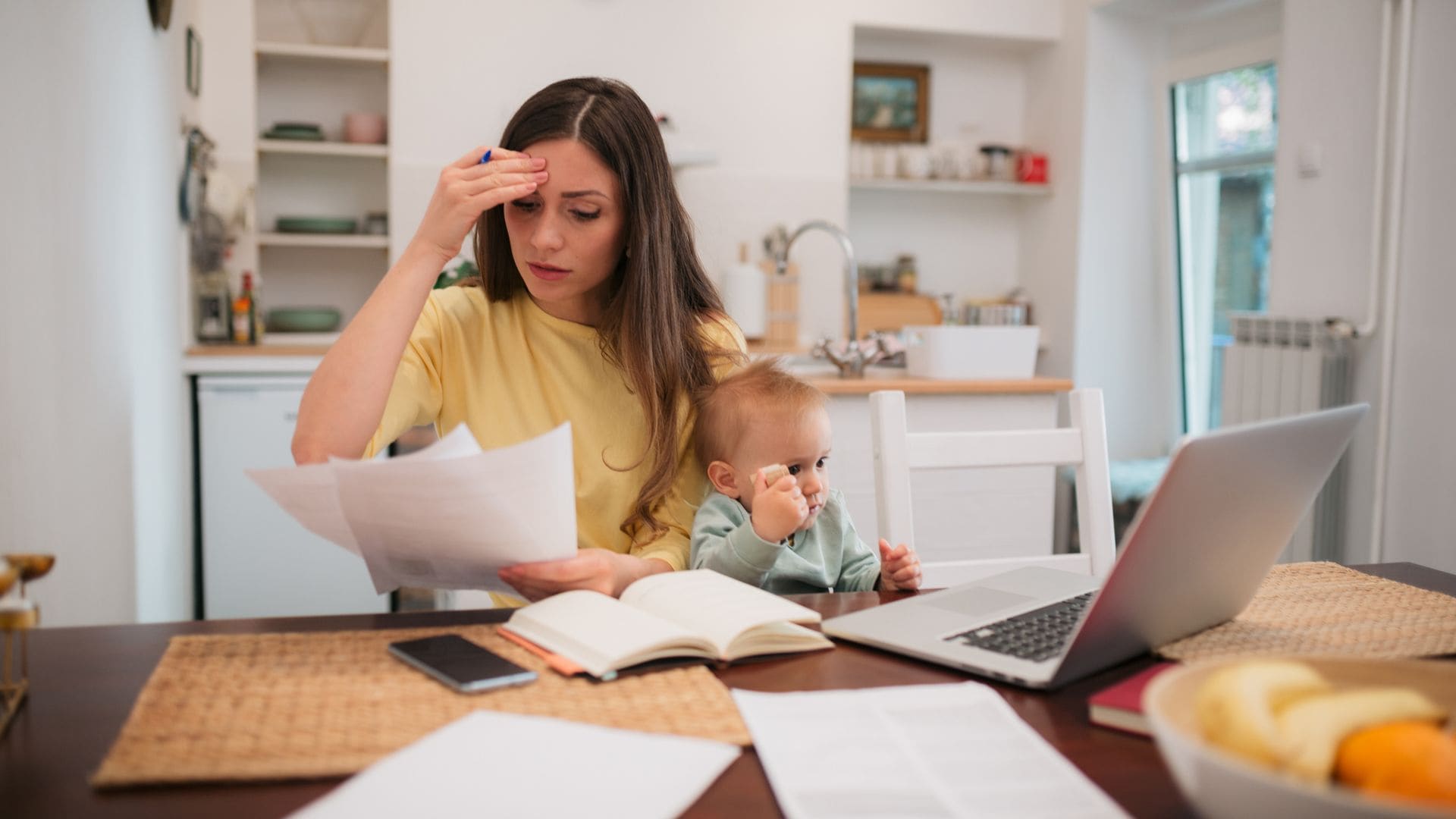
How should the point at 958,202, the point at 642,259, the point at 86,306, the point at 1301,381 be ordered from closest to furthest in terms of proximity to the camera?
the point at 642,259
the point at 86,306
the point at 1301,381
the point at 958,202

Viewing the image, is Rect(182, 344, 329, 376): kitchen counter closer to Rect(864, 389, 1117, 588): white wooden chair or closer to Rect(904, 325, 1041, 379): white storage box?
Rect(904, 325, 1041, 379): white storage box

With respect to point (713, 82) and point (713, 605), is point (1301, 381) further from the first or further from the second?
→ point (713, 605)

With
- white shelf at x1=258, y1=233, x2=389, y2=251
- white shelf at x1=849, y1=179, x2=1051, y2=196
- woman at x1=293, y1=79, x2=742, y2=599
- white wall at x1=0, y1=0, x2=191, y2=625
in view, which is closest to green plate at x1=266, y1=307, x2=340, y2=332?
white shelf at x1=258, y1=233, x2=389, y2=251

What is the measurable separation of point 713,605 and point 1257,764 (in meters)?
0.53

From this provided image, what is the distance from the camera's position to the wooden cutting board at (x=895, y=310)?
5039 mm

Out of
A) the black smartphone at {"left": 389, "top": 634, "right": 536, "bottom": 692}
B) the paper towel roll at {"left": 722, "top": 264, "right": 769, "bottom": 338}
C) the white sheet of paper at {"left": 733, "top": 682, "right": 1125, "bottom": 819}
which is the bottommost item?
the white sheet of paper at {"left": 733, "top": 682, "right": 1125, "bottom": 819}

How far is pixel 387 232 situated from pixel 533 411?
3131mm

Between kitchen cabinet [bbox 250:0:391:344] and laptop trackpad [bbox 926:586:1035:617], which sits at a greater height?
kitchen cabinet [bbox 250:0:391:344]

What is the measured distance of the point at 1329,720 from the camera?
1.60ft

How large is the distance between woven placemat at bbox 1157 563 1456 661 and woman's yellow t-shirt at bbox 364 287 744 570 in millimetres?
699

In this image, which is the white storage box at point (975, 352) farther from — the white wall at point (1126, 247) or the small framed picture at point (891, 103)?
the small framed picture at point (891, 103)

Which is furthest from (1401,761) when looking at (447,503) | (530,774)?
(447,503)

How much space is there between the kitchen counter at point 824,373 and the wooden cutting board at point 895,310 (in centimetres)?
141

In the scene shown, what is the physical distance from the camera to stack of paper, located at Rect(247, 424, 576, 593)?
0.87 metres
